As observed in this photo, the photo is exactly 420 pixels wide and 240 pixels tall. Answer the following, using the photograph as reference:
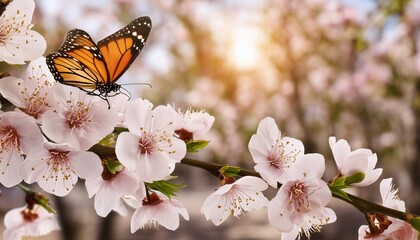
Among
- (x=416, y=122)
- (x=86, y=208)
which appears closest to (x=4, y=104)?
(x=416, y=122)

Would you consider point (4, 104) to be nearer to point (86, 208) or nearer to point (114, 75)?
point (114, 75)

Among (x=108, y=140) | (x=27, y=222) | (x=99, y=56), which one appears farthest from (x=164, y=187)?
(x=27, y=222)

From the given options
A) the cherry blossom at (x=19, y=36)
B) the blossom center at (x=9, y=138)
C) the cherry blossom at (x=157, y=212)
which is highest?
the cherry blossom at (x=19, y=36)

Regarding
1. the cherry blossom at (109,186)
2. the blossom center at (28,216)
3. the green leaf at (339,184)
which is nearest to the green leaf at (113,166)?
the cherry blossom at (109,186)

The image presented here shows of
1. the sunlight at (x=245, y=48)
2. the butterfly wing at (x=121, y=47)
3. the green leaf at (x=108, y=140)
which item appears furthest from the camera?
the sunlight at (x=245, y=48)

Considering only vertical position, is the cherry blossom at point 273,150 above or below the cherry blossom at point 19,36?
below

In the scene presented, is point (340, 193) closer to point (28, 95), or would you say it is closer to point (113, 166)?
point (113, 166)

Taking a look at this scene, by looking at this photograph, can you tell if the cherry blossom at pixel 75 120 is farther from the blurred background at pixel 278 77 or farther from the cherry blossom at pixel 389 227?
the blurred background at pixel 278 77

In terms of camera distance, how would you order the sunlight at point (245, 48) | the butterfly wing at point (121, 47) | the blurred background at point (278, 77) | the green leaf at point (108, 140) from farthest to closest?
the sunlight at point (245, 48) → the blurred background at point (278, 77) → the butterfly wing at point (121, 47) → the green leaf at point (108, 140)
